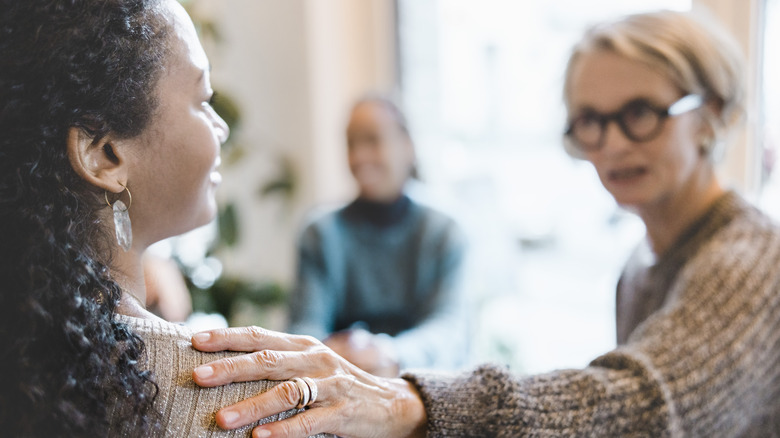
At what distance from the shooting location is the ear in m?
0.79

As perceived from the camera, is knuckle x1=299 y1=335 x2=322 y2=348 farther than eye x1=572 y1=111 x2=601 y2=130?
No

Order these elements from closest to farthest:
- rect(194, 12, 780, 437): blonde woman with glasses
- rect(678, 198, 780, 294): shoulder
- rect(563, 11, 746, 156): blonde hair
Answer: rect(194, 12, 780, 437): blonde woman with glasses
rect(678, 198, 780, 294): shoulder
rect(563, 11, 746, 156): blonde hair

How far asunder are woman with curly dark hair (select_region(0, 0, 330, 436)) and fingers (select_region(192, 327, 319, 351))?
0.02m

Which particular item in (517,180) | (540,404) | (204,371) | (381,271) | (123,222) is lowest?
(381,271)

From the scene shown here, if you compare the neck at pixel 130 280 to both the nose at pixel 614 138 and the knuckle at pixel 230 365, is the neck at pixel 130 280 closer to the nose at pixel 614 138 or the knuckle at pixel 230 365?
the knuckle at pixel 230 365

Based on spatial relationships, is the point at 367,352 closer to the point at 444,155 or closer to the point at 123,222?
the point at 123,222

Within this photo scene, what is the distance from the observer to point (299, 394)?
0.88 m

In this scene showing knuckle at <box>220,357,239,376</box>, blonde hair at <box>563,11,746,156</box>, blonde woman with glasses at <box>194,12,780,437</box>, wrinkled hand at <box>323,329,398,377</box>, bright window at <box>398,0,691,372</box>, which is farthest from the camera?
bright window at <box>398,0,691,372</box>

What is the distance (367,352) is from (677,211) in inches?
35.4

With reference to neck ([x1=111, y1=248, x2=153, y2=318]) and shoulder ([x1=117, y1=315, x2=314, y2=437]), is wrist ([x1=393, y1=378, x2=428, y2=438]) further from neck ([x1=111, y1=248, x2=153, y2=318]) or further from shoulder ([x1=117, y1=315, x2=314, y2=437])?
neck ([x1=111, y1=248, x2=153, y2=318])

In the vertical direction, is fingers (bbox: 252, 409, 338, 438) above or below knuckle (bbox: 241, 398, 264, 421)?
below

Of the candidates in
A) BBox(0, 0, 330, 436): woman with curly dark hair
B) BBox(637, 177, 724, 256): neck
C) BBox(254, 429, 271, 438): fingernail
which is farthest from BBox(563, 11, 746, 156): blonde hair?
BBox(254, 429, 271, 438): fingernail

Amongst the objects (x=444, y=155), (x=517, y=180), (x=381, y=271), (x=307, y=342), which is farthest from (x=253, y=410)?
(x=444, y=155)

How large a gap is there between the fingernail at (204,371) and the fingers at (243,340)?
0.11 feet
